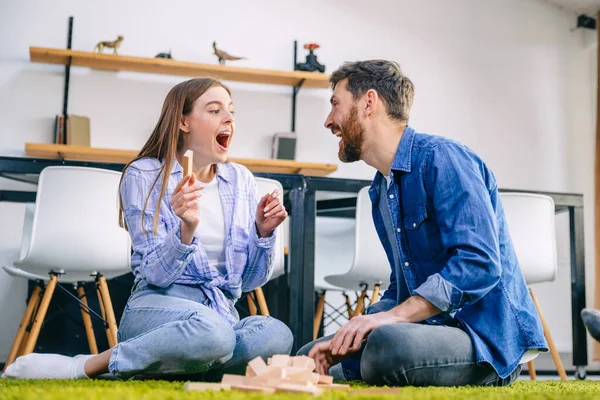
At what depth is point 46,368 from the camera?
5.16 feet

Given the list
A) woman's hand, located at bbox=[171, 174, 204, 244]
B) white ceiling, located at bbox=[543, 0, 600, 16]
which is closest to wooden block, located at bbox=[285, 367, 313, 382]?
woman's hand, located at bbox=[171, 174, 204, 244]

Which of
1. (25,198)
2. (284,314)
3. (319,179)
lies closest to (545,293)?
(284,314)

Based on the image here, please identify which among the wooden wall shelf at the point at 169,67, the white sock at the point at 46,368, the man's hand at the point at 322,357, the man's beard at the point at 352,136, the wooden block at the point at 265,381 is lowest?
the white sock at the point at 46,368

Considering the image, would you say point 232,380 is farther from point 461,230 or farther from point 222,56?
point 222,56

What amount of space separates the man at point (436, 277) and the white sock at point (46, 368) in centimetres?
54

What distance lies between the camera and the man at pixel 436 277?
56.9 inches

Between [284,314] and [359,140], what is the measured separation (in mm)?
1764

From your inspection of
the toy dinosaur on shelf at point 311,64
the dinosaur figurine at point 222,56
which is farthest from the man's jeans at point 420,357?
the toy dinosaur on shelf at point 311,64

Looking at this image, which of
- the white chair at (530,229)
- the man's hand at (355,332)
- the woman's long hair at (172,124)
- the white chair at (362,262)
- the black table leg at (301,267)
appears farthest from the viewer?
the white chair at (530,229)

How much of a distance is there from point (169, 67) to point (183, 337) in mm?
2853

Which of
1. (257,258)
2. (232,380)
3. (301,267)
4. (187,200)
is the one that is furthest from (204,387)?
(301,267)

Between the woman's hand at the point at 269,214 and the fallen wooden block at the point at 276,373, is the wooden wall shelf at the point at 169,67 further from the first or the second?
the fallen wooden block at the point at 276,373

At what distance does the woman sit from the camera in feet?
5.12

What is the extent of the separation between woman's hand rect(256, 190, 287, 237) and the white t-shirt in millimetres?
102
